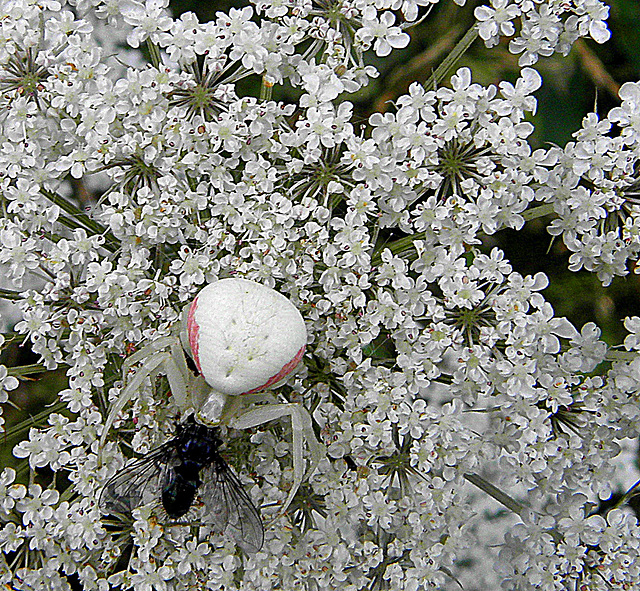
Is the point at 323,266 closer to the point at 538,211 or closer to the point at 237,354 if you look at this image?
the point at 237,354

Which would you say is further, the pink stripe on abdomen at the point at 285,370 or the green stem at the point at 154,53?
the green stem at the point at 154,53

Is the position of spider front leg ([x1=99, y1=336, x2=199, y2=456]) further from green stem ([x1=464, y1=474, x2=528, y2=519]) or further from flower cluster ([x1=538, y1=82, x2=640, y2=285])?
flower cluster ([x1=538, y1=82, x2=640, y2=285])

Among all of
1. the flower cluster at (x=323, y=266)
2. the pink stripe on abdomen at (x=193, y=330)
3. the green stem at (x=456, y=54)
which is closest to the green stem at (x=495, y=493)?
the flower cluster at (x=323, y=266)

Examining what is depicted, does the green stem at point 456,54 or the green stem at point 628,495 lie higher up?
the green stem at point 456,54

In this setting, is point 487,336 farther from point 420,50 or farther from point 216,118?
point 420,50

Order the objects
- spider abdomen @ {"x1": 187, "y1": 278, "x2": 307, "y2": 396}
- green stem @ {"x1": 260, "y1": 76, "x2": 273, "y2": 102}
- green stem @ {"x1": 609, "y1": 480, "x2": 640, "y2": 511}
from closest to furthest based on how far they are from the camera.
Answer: spider abdomen @ {"x1": 187, "y1": 278, "x2": 307, "y2": 396}, green stem @ {"x1": 260, "y1": 76, "x2": 273, "y2": 102}, green stem @ {"x1": 609, "y1": 480, "x2": 640, "y2": 511}

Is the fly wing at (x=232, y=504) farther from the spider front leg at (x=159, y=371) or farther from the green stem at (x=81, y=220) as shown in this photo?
the green stem at (x=81, y=220)

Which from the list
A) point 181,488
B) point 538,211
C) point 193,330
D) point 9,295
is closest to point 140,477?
point 181,488

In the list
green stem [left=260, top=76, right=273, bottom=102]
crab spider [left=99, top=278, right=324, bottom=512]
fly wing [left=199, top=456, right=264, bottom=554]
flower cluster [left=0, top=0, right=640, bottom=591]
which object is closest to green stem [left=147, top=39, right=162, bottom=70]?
flower cluster [left=0, top=0, right=640, bottom=591]
